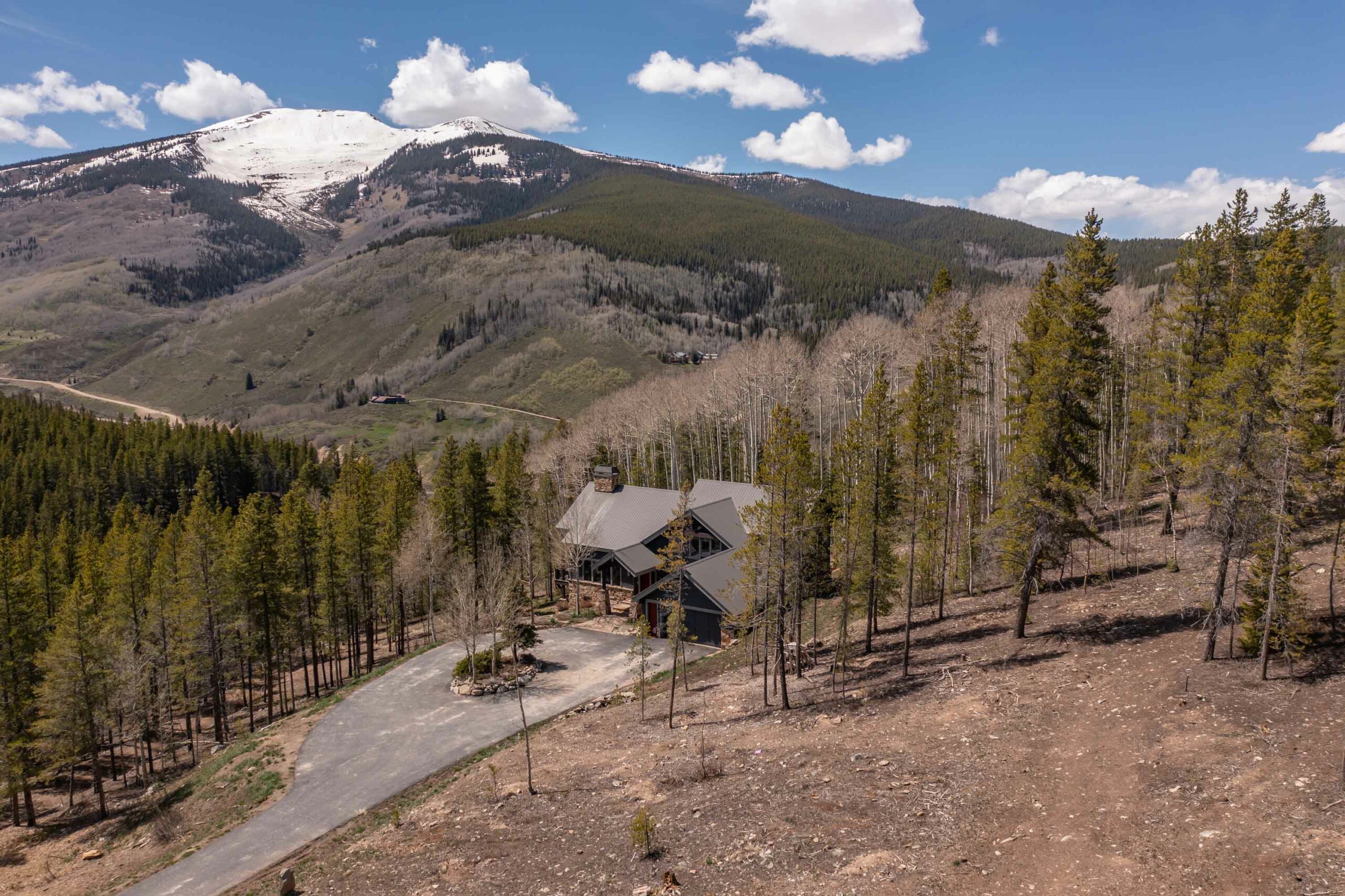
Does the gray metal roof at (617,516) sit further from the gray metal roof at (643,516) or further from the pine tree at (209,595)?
the pine tree at (209,595)

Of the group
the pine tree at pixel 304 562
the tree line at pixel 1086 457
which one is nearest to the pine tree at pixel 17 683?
the pine tree at pixel 304 562

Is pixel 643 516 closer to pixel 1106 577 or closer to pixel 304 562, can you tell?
pixel 304 562

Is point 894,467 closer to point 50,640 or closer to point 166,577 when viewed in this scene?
point 166,577

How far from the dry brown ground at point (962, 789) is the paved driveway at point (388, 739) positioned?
1946 millimetres

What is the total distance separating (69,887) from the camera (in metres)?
27.8

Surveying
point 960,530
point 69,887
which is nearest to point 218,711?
point 69,887

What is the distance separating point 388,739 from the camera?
110 ft

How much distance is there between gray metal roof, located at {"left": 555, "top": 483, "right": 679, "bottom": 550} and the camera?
5659 centimetres

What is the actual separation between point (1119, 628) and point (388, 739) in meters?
31.9

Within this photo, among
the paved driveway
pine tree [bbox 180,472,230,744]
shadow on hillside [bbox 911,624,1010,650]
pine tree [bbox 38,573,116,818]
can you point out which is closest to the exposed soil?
the paved driveway

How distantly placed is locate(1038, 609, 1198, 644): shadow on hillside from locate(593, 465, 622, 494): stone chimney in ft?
134

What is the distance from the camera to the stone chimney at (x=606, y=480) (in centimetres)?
6325

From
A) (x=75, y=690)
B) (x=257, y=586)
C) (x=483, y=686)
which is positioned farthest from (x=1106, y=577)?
(x=75, y=690)

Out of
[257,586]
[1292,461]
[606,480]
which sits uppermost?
[1292,461]
